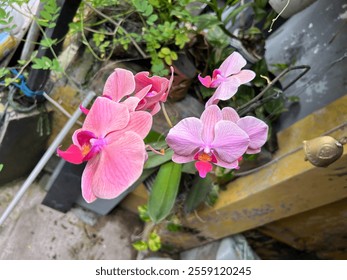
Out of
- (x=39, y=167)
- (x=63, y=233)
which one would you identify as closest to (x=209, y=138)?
(x=39, y=167)

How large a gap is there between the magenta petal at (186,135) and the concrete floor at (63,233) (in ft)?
2.82

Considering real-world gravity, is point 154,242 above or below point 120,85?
below

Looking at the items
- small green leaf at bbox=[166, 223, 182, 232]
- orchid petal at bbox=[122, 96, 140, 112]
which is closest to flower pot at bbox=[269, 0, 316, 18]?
orchid petal at bbox=[122, 96, 140, 112]

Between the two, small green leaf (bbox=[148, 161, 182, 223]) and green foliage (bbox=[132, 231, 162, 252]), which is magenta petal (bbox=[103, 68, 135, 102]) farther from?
green foliage (bbox=[132, 231, 162, 252])

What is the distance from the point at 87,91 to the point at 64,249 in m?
0.70

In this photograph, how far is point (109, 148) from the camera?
0.47 metres

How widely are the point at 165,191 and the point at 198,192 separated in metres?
0.23

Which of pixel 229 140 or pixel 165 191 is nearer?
pixel 229 140

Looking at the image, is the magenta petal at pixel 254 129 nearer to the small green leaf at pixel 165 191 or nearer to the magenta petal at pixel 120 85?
the magenta petal at pixel 120 85

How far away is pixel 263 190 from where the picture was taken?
1201 mm

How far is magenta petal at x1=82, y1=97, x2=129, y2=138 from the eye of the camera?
18.9 inches

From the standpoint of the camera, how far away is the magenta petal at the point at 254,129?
0.56 metres

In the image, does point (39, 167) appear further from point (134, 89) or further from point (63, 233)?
point (134, 89)

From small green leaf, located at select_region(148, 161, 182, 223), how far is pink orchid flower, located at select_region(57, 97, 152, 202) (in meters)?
0.63
